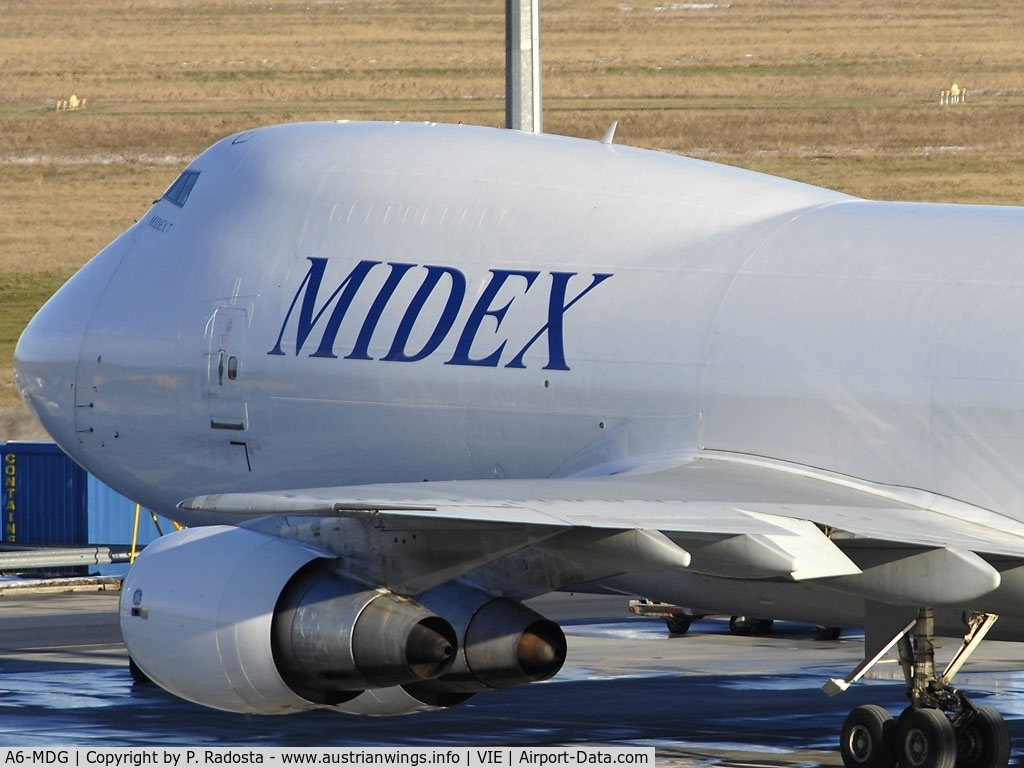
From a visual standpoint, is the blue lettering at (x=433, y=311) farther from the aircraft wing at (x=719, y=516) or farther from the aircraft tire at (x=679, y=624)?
the aircraft tire at (x=679, y=624)

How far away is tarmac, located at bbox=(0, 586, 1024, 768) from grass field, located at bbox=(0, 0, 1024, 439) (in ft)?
125

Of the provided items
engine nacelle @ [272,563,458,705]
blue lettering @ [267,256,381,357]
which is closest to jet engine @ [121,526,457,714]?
engine nacelle @ [272,563,458,705]

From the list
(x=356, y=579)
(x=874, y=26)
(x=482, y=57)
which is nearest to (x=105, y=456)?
(x=356, y=579)

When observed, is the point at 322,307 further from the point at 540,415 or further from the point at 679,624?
the point at 679,624

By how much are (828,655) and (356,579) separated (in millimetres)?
11362

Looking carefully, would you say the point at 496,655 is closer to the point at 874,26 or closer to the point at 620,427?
the point at 620,427

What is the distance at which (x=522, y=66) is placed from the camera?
90.9ft

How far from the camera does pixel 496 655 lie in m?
16.8

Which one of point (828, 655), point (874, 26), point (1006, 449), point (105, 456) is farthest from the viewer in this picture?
point (874, 26)

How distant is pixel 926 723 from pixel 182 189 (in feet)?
29.8

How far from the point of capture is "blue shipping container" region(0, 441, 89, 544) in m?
36.7
